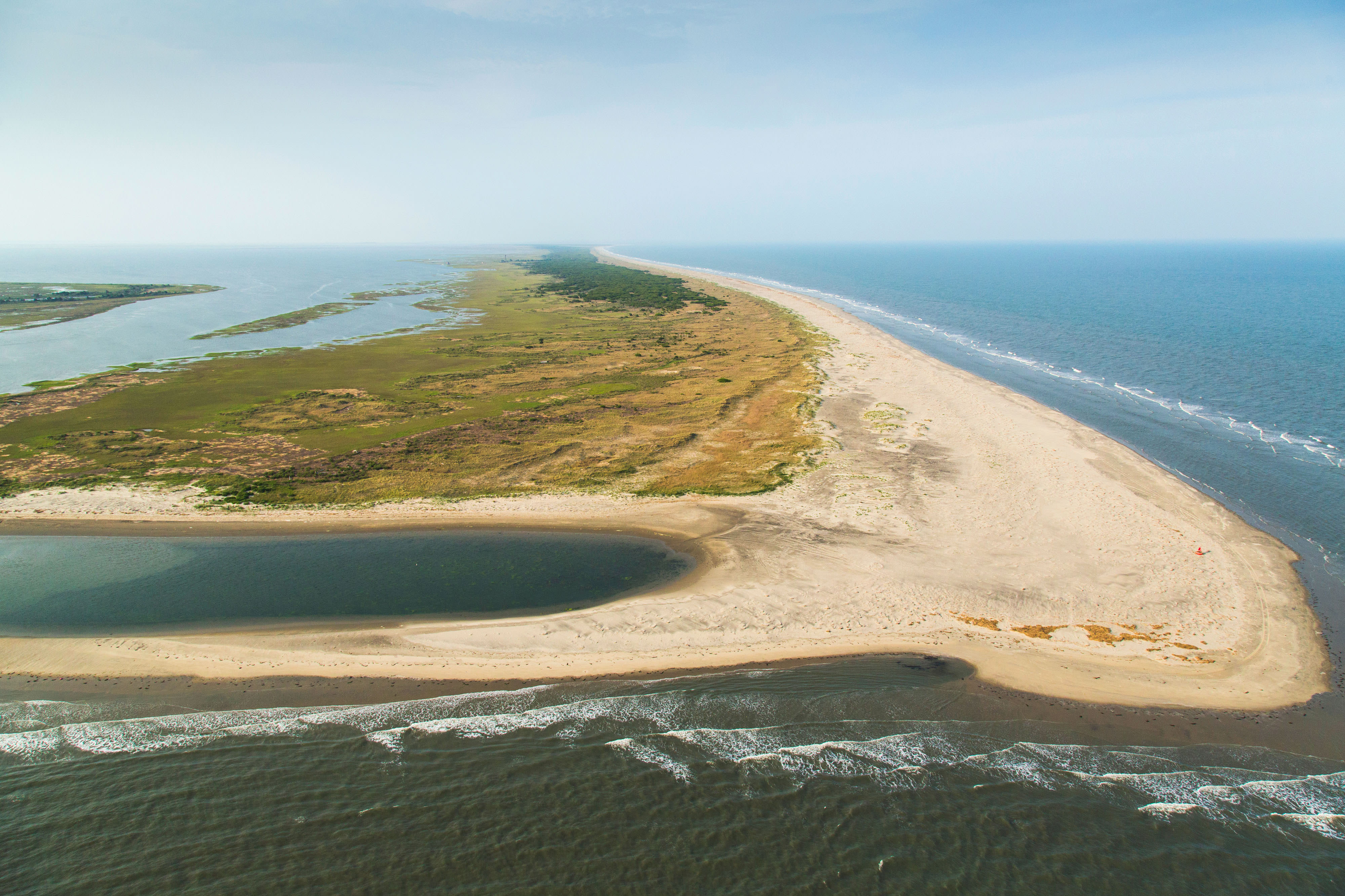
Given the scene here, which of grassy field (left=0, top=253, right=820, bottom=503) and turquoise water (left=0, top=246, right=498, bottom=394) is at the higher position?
turquoise water (left=0, top=246, right=498, bottom=394)

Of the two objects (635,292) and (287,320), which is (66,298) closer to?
(287,320)

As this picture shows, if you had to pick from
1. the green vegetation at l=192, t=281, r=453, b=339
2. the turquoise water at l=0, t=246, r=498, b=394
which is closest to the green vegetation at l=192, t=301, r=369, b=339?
the green vegetation at l=192, t=281, r=453, b=339

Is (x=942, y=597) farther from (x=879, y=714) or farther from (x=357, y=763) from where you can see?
(x=357, y=763)

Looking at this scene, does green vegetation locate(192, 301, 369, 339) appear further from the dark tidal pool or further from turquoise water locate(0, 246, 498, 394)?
the dark tidal pool

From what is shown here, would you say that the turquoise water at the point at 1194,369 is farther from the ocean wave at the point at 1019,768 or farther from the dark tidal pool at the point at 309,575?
the dark tidal pool at the point at 309,575

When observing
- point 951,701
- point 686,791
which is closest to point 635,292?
point 951,701

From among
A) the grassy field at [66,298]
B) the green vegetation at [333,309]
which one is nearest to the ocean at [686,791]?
the green vegetation at [333,309]
